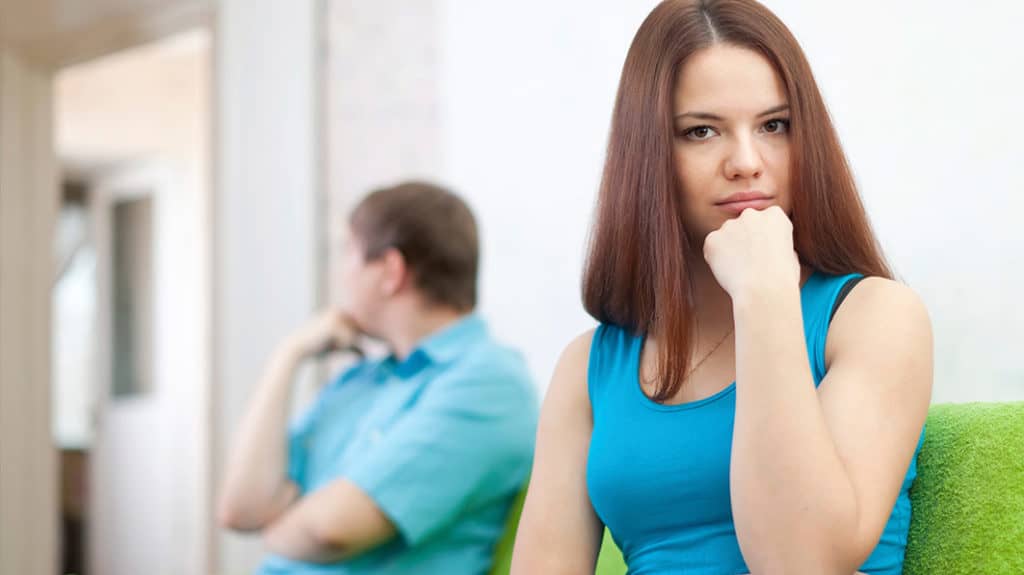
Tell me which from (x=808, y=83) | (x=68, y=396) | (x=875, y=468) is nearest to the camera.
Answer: (x=875, y=468)

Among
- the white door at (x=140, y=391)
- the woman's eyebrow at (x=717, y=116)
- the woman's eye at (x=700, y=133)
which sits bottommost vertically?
the white door at (x=140, y=391)

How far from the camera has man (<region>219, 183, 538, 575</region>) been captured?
1.67 metres

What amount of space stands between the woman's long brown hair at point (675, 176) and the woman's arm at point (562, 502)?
0.12 metres

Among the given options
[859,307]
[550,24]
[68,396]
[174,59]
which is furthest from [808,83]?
[68,396]

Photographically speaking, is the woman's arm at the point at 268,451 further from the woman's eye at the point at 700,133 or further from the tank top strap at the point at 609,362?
the woman's eye at the point at 700,133

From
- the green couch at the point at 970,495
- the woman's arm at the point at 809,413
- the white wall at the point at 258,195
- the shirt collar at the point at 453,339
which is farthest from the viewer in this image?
the white wall at the point at 258,195

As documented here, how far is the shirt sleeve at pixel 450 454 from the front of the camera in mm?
1659

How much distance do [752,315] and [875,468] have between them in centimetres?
15

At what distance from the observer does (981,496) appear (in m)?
0.95

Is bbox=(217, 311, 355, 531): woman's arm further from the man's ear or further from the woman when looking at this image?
the woman

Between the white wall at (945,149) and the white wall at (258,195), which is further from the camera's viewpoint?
the white wall at (258,195)

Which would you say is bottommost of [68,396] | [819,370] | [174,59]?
[68,396]

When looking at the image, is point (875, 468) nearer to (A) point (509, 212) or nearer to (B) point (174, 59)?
(A) point (509, 212)

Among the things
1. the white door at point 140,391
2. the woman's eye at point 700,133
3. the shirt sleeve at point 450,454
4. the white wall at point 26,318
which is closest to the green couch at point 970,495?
the woman's eye at point 700,133
